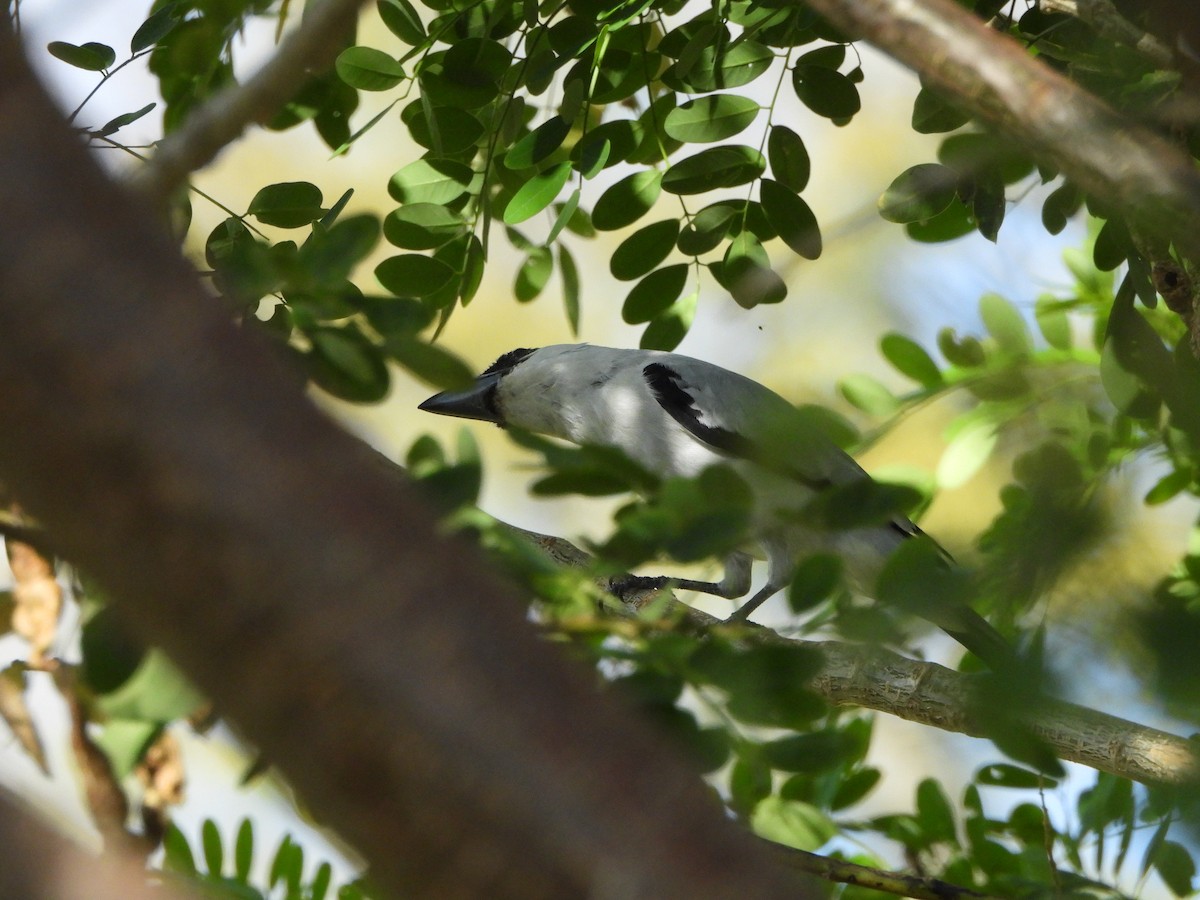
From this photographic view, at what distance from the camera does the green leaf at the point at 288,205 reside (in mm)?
1800

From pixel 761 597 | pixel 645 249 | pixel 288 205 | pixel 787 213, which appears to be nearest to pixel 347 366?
pixel 288 205

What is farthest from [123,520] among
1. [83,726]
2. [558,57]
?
[558,57]

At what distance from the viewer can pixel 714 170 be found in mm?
2266

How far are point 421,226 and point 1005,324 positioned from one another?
3.48ft

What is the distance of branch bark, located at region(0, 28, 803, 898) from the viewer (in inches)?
18.7

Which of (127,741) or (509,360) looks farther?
(509,360)

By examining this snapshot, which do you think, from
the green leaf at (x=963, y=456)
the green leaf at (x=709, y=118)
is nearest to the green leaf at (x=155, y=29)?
the green leaf at (x=709, y=118)

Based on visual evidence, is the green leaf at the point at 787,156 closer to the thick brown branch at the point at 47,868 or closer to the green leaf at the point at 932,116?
the green leaf at the point at 932,116

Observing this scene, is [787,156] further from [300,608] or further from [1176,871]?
[300,608]

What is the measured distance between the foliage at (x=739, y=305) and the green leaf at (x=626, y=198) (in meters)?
0.01

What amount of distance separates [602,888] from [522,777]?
0.18 ft

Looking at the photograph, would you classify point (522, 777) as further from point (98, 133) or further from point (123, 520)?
point (98, 133)

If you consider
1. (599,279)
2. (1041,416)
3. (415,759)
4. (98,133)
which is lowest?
(415,759)

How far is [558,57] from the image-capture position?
204 cm
